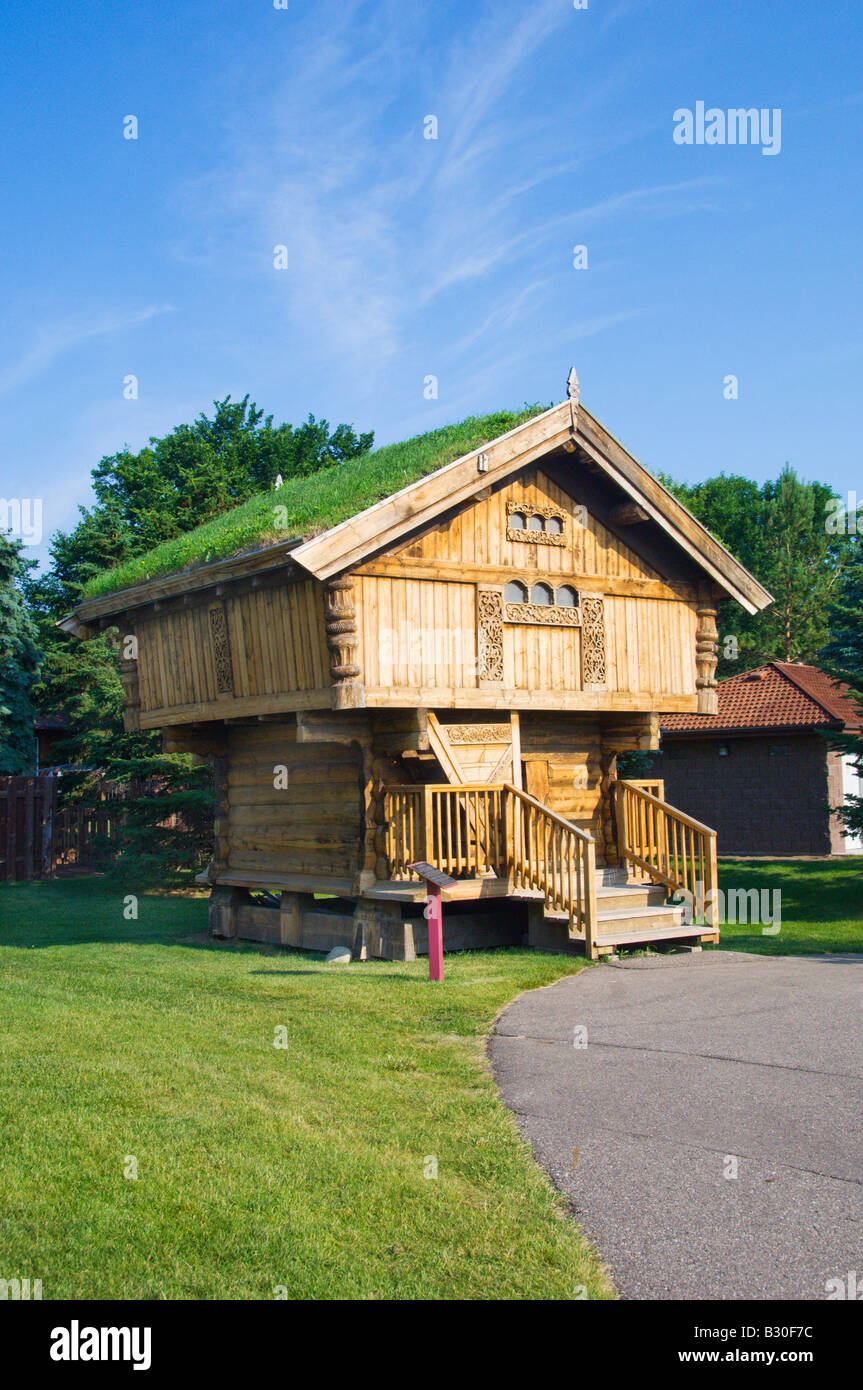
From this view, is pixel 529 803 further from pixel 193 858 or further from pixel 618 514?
pixel 193 858

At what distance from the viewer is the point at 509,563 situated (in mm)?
16219

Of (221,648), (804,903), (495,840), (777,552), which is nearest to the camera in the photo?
(495,840)

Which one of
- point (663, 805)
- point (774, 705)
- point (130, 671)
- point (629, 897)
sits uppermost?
point (130, 671)

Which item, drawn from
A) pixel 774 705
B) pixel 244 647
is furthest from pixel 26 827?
pixel 774 705

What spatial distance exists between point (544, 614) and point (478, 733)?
191 cm

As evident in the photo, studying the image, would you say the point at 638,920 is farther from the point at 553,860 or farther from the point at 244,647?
the point at 244,647

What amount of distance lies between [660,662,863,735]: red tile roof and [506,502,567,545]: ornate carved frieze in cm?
1618

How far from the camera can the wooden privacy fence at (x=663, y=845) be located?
1617 centimetres

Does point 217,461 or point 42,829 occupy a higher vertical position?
point 217,461

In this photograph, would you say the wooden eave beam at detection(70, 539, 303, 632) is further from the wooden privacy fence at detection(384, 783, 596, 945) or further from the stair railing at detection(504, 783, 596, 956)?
the stair railing at detection(504, 783, 596, 956)

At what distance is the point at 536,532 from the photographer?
16609mm

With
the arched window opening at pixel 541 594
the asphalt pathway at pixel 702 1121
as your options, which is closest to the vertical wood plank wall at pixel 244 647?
the arched window opening at pixel 541 594

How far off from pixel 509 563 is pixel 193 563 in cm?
445
